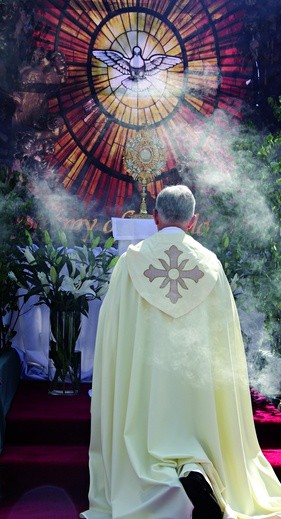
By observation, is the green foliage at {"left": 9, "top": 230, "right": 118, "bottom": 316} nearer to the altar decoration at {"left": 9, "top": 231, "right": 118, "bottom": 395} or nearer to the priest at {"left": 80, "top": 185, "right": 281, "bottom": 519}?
the altar decoration at {"left": 9, "top": 231, "right": 118, "bottom": 395}

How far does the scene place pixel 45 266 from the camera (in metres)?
4.89

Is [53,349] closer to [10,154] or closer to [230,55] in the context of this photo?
[10,154]

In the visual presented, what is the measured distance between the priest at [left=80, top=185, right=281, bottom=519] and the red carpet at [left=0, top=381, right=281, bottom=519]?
0.25 meters

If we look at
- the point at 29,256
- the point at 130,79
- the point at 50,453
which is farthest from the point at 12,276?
the point at 130,79

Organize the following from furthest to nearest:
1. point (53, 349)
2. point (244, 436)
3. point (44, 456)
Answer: point (53, 349)
point (44, 456)
point (244, 436)

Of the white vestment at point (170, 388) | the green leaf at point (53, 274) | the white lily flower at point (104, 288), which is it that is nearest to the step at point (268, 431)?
the white vestment at point (170, 388)

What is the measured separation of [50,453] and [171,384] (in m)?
0.94

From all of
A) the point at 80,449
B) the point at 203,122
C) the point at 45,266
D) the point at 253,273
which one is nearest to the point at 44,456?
the point at 80,449

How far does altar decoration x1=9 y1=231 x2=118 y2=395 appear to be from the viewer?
4809 millimetres

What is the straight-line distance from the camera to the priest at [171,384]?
342 centimetres

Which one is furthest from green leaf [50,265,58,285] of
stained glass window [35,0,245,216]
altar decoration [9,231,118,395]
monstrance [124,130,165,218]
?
stained glass window [35,0,245,216]

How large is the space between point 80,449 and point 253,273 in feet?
5.51

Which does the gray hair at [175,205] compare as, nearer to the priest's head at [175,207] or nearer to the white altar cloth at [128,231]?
the priest's head at [175,207]

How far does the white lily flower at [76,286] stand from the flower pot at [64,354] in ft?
0.51
